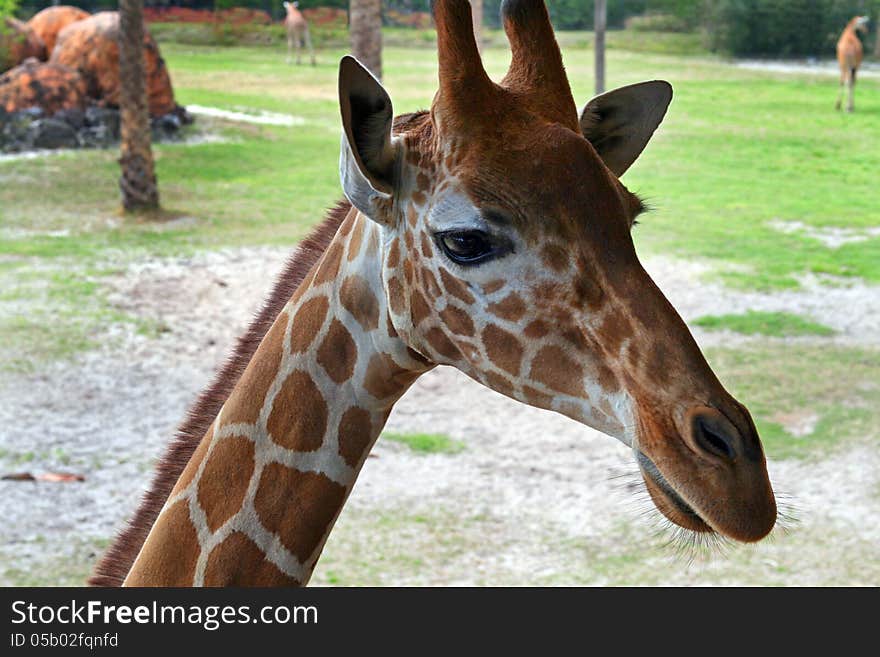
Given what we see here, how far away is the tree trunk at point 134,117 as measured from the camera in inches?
366

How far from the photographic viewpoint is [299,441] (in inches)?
71.1

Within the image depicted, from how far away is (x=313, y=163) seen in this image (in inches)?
475

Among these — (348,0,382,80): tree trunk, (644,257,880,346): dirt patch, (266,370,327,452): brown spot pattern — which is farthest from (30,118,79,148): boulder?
(266,370,327,452): brown spot pattern

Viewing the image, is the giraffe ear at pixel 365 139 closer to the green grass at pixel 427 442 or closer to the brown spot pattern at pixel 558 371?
the brown spot pattern at pixel 558 371

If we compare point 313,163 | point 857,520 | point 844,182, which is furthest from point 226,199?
point 857,520

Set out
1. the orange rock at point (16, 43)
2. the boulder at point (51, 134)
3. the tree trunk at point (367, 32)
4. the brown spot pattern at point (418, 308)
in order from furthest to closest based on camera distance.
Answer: the orange rock at point (16, 43)
the boulder at point (51, 134)
the tree trunk at point (367, 32)
the brown spot pattern at point (418, 308)

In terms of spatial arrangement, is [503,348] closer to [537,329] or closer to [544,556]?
[537,329]

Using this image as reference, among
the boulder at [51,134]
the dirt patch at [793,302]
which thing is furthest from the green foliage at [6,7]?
the dirt patch at [793,302]

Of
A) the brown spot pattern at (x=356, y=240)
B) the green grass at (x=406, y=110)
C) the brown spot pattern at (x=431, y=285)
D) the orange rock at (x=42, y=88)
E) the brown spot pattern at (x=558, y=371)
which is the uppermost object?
the brown spot pattern at (x=356, y=240)

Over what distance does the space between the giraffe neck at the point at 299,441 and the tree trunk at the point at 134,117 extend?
26.7 ft

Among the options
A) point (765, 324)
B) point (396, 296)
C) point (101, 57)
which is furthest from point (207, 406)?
point (101, 57)

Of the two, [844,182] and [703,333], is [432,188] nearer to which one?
[703,333]

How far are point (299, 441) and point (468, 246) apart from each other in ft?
1.44
